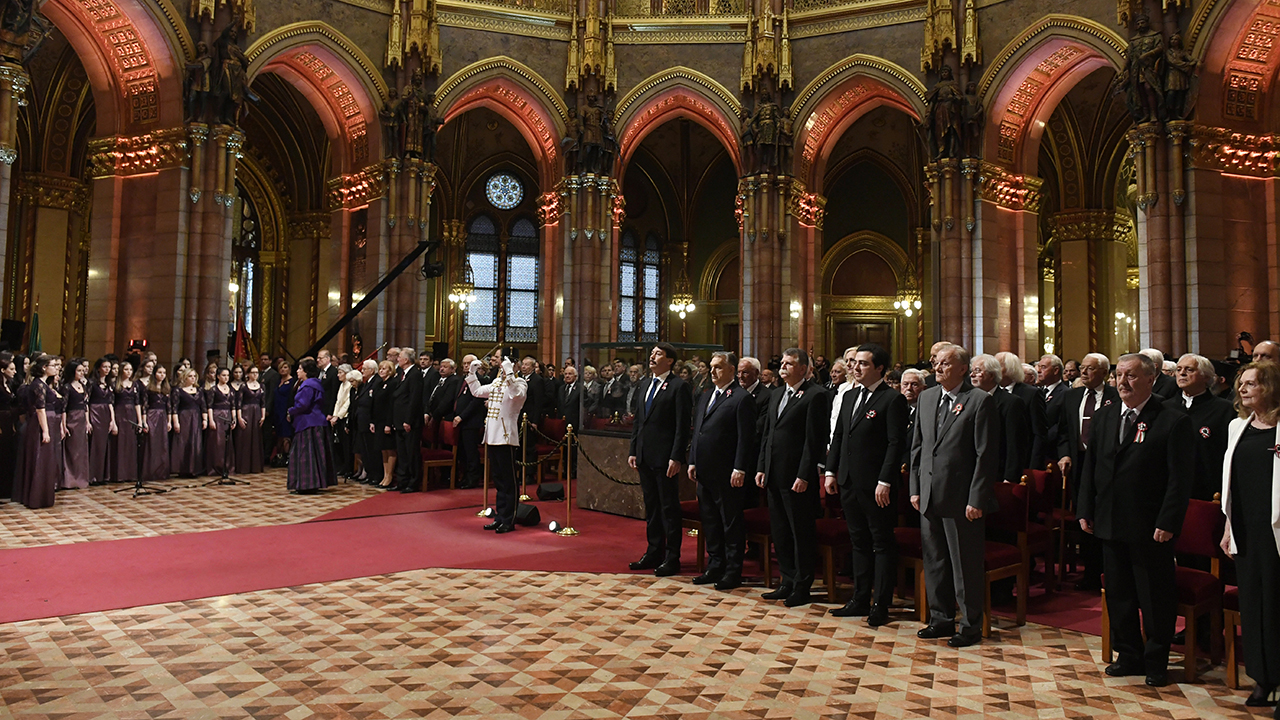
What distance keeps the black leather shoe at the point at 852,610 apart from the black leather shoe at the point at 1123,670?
5.02ft

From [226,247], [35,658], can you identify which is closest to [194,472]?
[226,247]

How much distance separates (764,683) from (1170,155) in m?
14.1

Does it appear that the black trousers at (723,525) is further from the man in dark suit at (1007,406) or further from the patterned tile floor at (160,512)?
the patterned tile floor at (160,512)

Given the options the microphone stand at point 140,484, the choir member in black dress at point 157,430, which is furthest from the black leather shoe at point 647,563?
the choir member in black dress at point 157,430

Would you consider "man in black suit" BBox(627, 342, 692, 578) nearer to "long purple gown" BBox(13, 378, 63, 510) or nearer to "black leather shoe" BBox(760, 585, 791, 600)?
"black leather shoe" BBox(760, 585, 791, 600)

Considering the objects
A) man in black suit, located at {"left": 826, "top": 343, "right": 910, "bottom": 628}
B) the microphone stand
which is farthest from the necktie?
the microphone stand

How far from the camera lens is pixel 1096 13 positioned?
53.0ft

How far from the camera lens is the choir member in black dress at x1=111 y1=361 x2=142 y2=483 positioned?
11477 millimetres

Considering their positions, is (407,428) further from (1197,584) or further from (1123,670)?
(1197,584)

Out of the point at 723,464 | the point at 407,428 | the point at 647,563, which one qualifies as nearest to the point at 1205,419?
the point at 723,464

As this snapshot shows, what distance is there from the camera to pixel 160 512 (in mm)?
9414

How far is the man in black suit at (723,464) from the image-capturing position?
21.1 feet

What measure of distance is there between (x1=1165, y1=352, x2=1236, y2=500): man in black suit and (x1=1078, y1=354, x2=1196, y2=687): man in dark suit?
97cm

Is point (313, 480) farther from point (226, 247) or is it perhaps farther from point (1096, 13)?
point (1096, 13)
